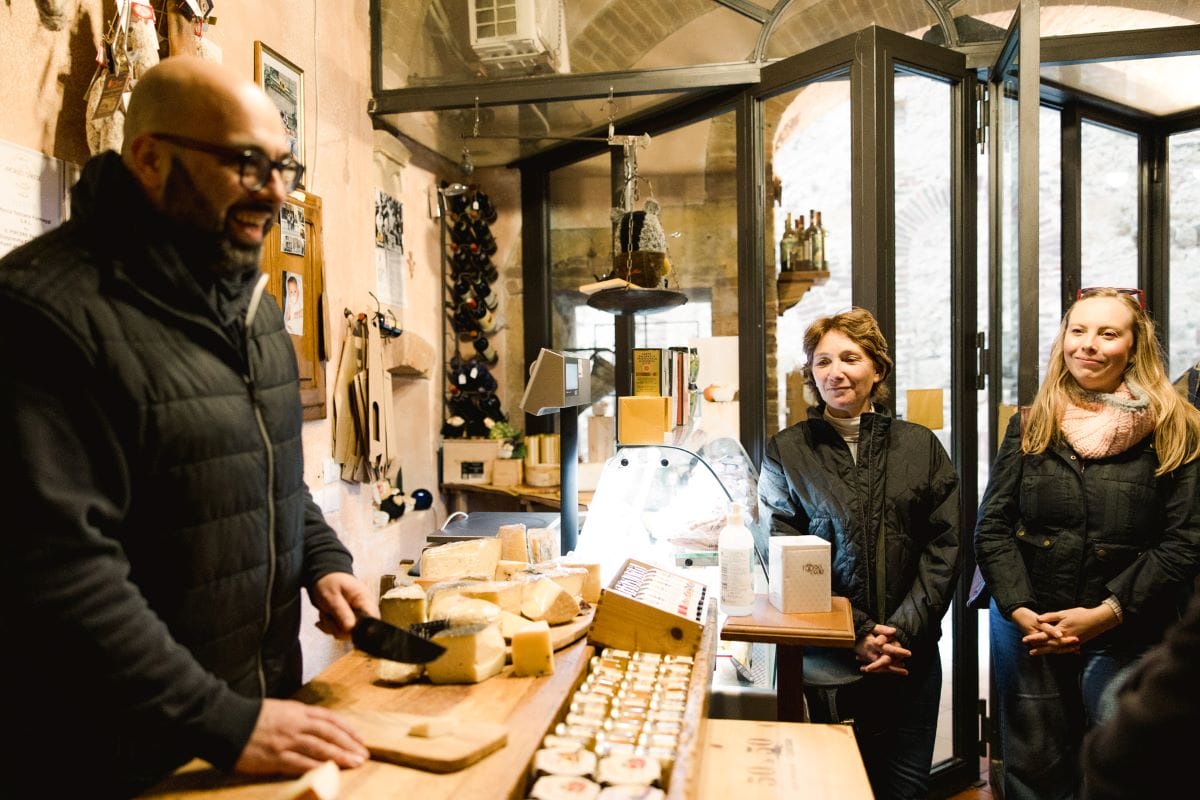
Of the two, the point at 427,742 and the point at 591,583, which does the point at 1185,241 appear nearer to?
the point at 591,583

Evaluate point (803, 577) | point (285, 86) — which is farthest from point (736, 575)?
point (285, 86)

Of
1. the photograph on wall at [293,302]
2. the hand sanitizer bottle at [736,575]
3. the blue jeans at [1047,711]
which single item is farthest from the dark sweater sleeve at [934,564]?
the photograph on wall at [293,302]

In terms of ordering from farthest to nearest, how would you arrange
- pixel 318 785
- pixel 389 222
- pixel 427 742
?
pixel 389 222 → pixel 427 742 → pixel 318 785

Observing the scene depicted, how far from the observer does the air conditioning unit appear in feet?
11.6

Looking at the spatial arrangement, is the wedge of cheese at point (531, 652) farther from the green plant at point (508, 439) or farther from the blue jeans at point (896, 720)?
the green plant at point (508, 439)

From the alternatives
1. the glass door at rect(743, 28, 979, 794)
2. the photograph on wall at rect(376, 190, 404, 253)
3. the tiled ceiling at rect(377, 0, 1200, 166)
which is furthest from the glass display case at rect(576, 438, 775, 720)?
the photograph on wall at rect(376, 190, 404, 253)

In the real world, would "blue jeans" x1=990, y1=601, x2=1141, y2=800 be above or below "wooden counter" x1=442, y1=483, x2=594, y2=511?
below

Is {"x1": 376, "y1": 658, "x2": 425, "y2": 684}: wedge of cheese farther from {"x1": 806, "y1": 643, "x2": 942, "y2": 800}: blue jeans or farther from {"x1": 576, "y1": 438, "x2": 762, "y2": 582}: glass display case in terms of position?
{"x1": 806, "y1": 643, "x2": 942, "y2": 800}: blue jeans

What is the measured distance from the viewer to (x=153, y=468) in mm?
969

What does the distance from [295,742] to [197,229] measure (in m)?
0.66

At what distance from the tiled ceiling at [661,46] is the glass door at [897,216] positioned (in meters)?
0.28

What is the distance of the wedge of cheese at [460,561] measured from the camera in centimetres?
177

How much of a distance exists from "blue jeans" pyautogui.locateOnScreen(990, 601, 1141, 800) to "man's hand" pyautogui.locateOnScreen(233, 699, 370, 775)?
1901 mm

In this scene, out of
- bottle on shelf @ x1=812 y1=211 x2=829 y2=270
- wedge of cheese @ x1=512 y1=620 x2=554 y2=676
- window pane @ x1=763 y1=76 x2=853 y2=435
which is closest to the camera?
wedge of cheese @ x1=512 y1=620 x2=554 y2=676
